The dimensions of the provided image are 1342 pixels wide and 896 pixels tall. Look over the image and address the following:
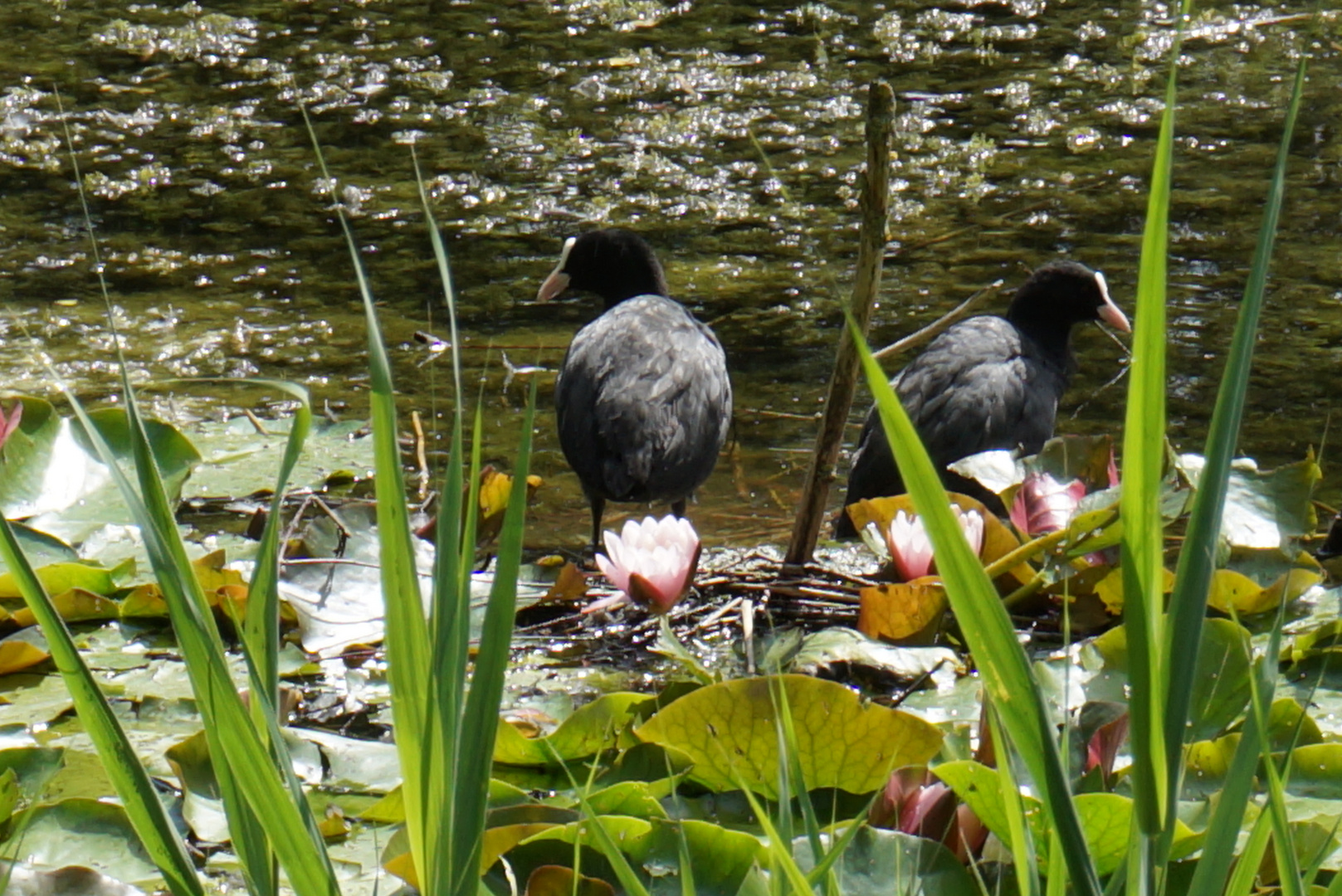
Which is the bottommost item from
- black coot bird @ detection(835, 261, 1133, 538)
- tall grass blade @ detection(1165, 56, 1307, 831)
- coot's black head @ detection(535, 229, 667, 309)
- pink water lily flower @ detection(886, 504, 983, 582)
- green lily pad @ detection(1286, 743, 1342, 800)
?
black coot bird @ detection(835, 261, 1133, 538)

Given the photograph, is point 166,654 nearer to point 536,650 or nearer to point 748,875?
point 536,650

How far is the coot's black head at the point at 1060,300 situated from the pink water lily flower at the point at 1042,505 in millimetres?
2538

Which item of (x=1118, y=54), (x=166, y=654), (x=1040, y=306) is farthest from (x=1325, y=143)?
(x=166, y=654)

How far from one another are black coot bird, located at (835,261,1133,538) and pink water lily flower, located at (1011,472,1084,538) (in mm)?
1271

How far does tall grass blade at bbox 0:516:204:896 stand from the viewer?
1157 mm

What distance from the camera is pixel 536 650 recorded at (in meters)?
2.73

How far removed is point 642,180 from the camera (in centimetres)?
700

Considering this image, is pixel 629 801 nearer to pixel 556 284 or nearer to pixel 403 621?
pixel 403 621

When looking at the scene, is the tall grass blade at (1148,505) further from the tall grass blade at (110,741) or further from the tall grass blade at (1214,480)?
the tall grass blade at (110,741)

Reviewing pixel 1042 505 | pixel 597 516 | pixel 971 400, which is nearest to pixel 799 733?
pixel 1042 505

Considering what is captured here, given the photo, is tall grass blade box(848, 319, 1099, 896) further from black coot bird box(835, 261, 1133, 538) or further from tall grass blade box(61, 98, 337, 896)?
black coot bird box(835, 261, 1133, 538)

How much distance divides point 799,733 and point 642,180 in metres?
5.33

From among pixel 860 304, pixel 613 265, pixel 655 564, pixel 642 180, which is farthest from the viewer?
pixel 642 180

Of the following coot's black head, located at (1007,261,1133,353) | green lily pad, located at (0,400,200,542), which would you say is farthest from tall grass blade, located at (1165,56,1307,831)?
→ coot's black head, located at (1007,261,1133,353)
